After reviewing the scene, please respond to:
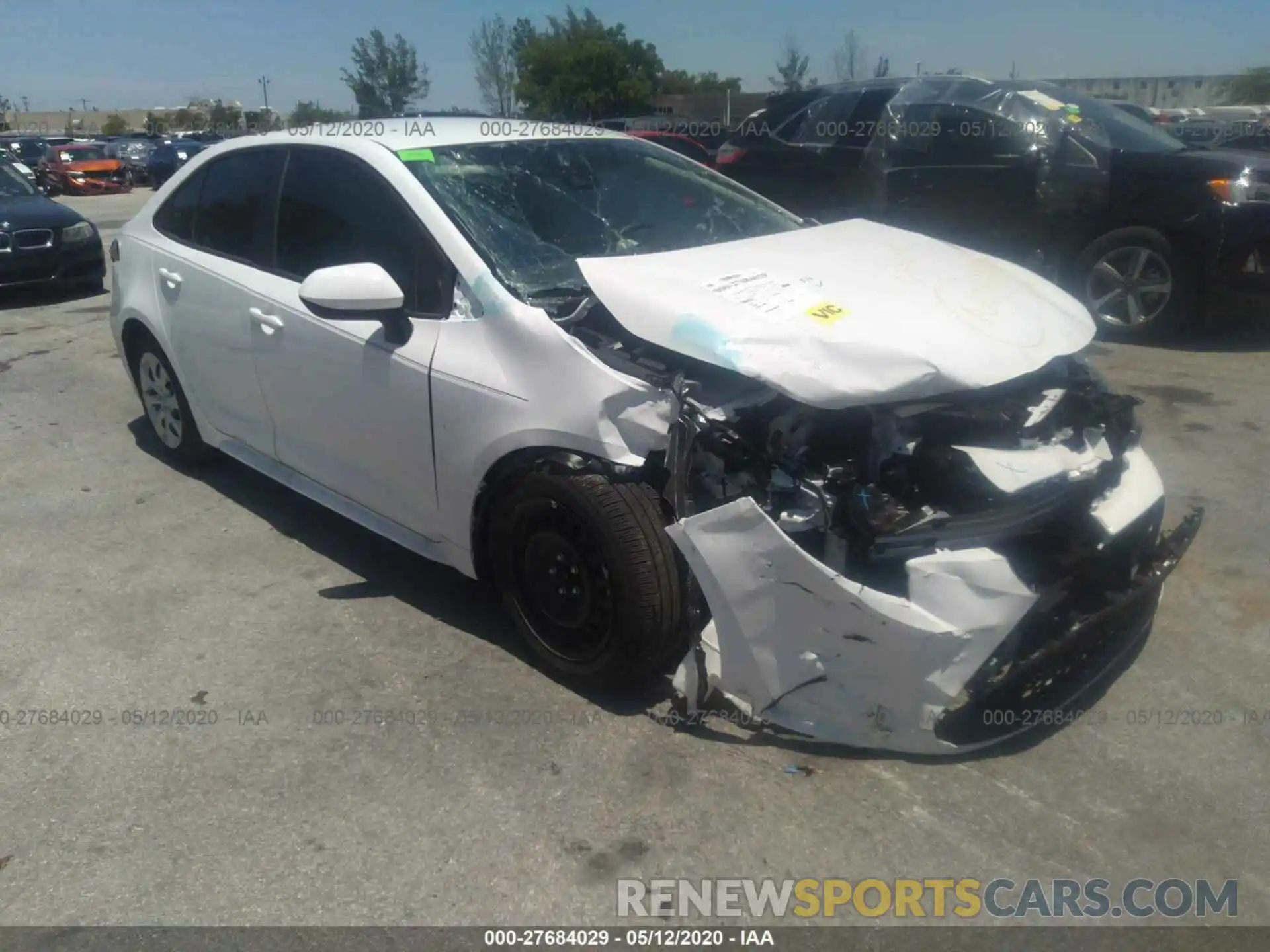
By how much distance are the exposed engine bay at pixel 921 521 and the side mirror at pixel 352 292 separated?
0.60m

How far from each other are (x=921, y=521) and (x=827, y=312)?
67 cm

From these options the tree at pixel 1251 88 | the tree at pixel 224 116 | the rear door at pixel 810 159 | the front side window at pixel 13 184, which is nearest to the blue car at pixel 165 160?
the front side window at pixel 13 184

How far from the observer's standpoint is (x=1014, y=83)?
8250 millimetres

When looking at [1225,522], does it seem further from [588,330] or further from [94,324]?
[94,324]

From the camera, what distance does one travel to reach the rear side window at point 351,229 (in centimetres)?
347

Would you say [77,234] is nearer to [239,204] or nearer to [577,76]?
[239,204]

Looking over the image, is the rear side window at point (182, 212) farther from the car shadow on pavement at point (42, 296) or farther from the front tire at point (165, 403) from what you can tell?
the car shadow on pavement at point (42, 296)

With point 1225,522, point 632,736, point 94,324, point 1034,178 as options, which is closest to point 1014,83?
point 1034,178

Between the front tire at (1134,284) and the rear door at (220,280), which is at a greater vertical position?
the rear door at (220,280)

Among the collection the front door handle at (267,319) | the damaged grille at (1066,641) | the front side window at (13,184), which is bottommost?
the damaged grille at (1066,641)

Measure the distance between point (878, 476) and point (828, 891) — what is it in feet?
3.56

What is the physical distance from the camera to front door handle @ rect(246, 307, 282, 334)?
12.9 feet

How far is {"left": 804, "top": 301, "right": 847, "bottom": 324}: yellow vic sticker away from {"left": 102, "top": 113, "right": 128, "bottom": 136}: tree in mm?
81859

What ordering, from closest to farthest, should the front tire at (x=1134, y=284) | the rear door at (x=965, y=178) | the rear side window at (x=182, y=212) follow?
the rear side window at (x=182, y=212)
the front tire at (x=1134, y=284)
the rear door at (x=965, y=178)
